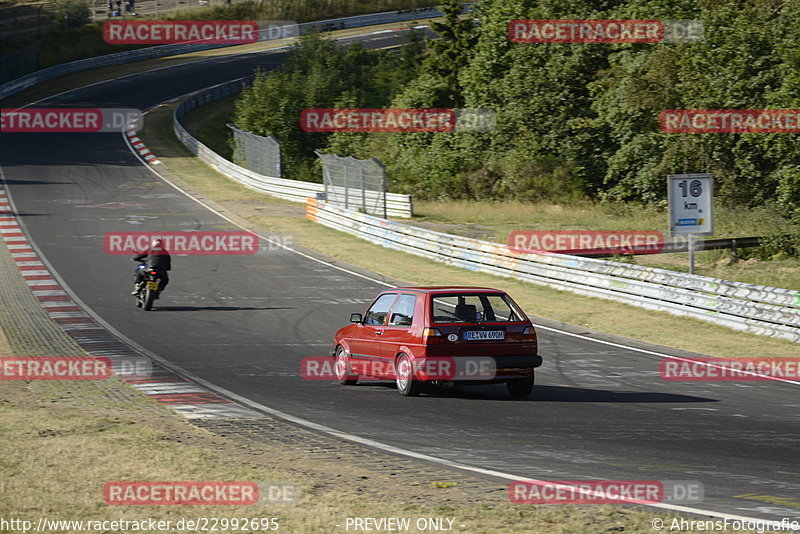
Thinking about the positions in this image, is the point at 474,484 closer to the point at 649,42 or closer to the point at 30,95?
the point at 649,42

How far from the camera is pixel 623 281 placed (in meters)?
22.3

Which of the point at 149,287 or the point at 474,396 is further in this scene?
the point at 149,287

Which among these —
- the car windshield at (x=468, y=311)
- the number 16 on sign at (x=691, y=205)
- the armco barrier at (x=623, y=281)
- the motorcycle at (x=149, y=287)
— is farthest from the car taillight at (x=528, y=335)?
the motorcycle at (x=149, y=287)

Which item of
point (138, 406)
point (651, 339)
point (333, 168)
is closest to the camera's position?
point (138, 406)

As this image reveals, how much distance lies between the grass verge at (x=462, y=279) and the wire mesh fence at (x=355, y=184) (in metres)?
1.72

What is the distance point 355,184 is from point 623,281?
644 inches

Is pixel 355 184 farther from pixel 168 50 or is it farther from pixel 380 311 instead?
pixel 168 50

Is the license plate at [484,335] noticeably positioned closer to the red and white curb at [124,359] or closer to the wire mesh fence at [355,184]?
the red and white curb at [124,359]

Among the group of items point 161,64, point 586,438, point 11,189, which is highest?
point 161,64

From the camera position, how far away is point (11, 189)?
1642 inches

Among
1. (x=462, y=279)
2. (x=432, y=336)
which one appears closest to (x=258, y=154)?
(x=462, y=279)

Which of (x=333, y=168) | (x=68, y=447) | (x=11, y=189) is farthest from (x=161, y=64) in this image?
(x=68, y=447)

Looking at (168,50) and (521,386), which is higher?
(168,50)

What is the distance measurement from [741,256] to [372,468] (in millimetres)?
22942
